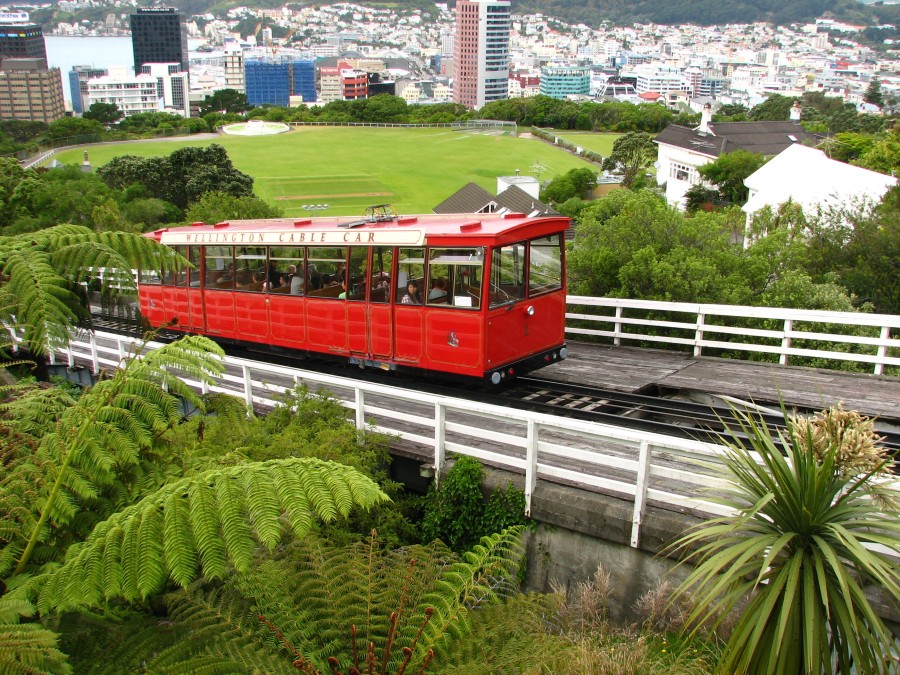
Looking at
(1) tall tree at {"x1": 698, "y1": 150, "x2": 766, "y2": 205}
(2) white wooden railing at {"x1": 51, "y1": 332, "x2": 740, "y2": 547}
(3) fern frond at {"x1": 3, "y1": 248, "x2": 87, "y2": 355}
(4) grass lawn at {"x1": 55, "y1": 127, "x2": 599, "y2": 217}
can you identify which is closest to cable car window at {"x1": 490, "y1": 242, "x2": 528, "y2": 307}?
(2) white wooden railing at {"x1": 51, "y1": 332, "x2": 740, "y2": 547}

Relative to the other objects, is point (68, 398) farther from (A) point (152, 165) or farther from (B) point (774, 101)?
(B) point (774, 101)

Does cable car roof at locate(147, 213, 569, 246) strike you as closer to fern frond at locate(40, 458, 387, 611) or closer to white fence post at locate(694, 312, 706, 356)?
white fence post at locate(694, 312, 706, 356)

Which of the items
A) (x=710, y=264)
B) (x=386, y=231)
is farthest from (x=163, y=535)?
(x=710, y=264)

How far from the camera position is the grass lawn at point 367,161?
380 ft

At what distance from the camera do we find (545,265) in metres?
12.8

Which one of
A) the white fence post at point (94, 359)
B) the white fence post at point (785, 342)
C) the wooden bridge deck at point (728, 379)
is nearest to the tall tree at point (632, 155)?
the wooden bridge deck at point (728, 379)

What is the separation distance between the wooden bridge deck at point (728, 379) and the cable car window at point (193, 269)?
7.27 meters

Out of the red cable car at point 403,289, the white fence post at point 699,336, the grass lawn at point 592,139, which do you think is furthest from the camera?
the grass lawn at point 592,139

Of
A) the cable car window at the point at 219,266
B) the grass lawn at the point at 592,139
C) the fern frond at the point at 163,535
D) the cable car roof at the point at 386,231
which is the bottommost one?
the grass lawn at the point at 592,139

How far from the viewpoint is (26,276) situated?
6.23 meters

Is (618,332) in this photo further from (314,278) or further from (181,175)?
(181,175)

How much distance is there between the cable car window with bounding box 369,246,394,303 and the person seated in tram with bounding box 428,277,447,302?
2.88ft

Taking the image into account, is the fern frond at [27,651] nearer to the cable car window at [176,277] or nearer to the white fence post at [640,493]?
the white fence post at [640,493]

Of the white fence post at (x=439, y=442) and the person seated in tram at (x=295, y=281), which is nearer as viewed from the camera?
the white fence post at (x=439, y=442)
